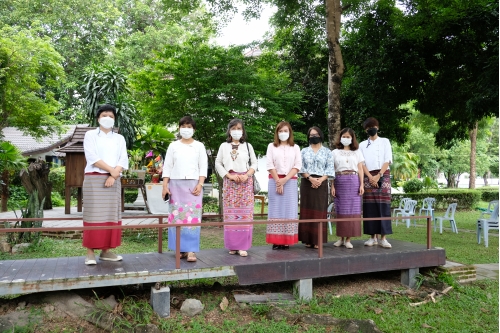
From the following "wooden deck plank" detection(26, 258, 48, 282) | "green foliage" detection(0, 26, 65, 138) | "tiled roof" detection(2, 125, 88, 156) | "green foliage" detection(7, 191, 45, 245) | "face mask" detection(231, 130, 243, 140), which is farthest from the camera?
"tiled roof" detection(2, 125, 88, 156)

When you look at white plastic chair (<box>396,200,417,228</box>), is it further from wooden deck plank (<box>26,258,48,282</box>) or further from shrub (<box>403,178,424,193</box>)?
wooden deck plank (<box>26,258,48,282</box>)

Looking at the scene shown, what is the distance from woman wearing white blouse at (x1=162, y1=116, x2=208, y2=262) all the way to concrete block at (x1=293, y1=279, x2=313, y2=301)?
126cm

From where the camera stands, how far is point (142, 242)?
8.27m

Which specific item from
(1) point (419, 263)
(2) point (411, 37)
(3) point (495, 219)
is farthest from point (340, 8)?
(1) point (419, 263)

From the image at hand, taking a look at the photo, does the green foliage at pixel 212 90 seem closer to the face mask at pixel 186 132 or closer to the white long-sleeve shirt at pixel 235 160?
the white long-sleeve shirt at pixel 235 160

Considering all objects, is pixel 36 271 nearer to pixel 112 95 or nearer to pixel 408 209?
pixel 408 209

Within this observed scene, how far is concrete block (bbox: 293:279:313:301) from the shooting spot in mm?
4801

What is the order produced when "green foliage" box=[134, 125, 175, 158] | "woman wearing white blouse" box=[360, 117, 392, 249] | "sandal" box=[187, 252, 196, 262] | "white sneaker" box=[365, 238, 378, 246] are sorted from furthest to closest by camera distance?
"green foliage" box=[134, 125, 175, 158] < "white sneaker" box=[365, 238, 378, 246] < "woman wearing white blouse" box=[360, 117, 392, 249] < "sandal" box=[187, 252, 196, 262]

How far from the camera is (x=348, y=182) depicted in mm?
5562

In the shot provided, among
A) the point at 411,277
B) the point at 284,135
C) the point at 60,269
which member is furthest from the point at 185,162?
the point at 411,277

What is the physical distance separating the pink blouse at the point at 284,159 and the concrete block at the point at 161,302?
196cm

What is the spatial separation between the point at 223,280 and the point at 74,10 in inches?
885

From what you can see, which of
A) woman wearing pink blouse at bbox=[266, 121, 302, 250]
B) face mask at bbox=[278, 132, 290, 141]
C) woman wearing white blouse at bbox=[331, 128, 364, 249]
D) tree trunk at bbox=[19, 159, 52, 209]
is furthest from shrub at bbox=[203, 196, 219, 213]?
face mask at bbox=[278, 132, 290, 141]

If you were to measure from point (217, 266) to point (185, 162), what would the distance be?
3.94 feet
